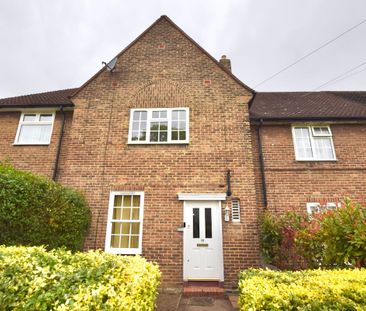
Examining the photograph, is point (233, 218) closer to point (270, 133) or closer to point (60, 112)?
point (270, 133)

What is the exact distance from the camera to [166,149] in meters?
8.50

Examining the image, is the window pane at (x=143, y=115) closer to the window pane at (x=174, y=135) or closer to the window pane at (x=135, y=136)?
the window pane at (x=135, y=136)

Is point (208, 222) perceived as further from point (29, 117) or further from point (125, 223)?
point (29, 117)

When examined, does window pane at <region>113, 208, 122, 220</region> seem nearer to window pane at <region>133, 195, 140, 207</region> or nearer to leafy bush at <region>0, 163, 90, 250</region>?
window pane at <region>133, 195, 140, 207</region>

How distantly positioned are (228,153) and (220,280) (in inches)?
162

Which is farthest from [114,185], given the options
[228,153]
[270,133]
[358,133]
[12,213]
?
[358,133]

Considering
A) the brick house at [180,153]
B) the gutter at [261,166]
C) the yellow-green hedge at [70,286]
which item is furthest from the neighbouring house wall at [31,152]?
the gutter at [261,166]

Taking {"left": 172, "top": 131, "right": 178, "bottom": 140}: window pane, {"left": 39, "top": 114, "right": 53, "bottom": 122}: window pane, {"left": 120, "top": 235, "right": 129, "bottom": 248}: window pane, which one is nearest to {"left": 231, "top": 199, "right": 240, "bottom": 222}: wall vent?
{"left": 172, "top": 131, "right": 178, "bottom": 140}: window pane

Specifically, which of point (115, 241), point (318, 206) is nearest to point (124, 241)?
point (115, 241)

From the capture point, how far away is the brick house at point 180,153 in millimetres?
7543

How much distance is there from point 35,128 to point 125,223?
588cm

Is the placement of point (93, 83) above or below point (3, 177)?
above

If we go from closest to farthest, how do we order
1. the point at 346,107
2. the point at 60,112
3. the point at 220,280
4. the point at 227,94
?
the point at 220,280 → the point at 227,94 → the point at 60,112 → the point at 346,107

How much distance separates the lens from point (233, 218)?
7.64 metres
